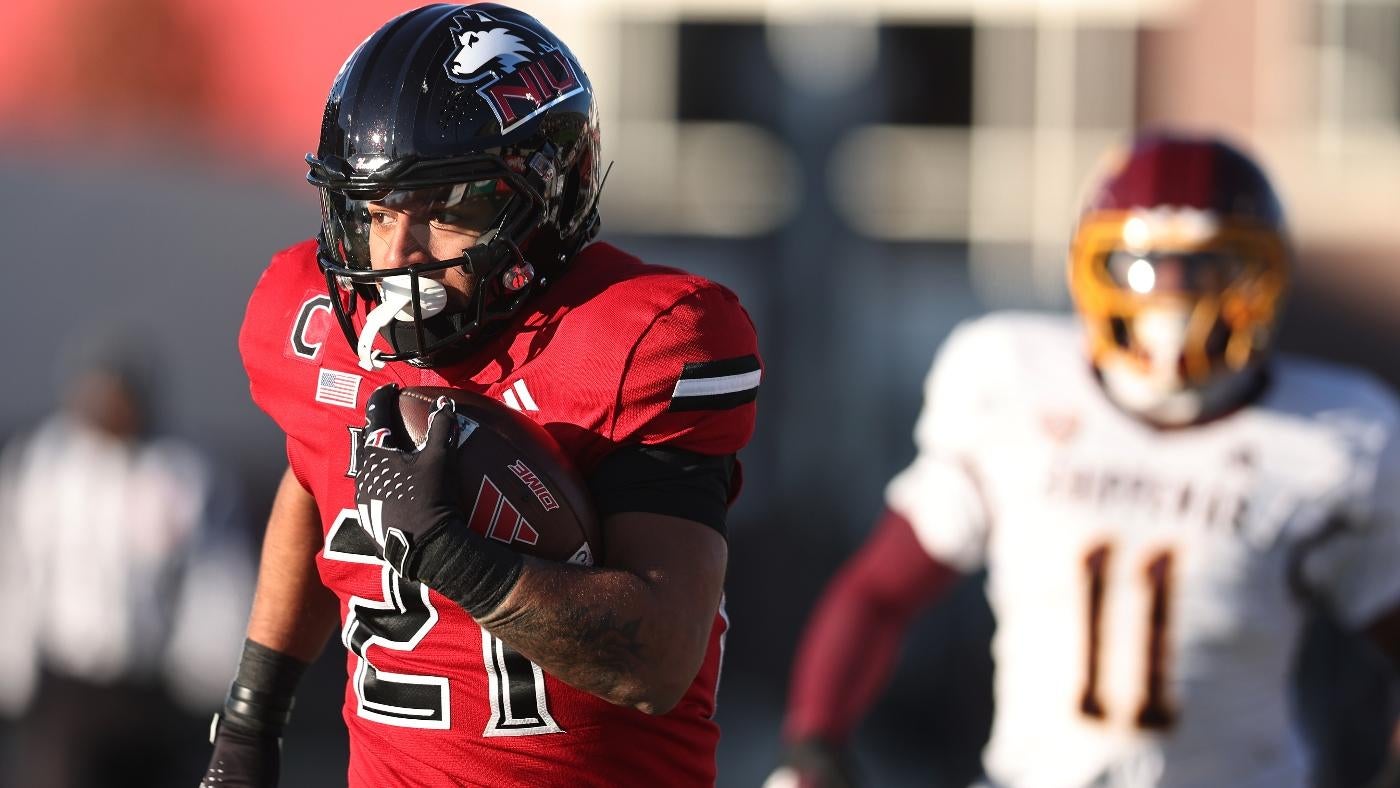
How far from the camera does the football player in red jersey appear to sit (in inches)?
90.0

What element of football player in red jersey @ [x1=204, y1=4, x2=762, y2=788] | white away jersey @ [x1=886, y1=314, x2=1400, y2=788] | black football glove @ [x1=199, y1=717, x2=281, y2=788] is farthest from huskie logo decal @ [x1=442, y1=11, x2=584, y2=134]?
white away jersey @ [x1=886, y1=314, x2=1400, y2=788]

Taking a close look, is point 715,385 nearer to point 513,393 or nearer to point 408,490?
point 513,393

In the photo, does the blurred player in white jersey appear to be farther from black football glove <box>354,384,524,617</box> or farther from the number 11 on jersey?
black football glove <box>354,384,524,617</box>

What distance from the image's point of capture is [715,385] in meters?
2.38

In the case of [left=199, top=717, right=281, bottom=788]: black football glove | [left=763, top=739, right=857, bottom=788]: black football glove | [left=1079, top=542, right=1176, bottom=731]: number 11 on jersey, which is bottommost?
[left=763, top=739, right=857, bottom=788]: black football glove

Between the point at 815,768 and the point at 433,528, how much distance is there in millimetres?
1641

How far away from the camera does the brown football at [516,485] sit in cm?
224

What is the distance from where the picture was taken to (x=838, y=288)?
409 inches

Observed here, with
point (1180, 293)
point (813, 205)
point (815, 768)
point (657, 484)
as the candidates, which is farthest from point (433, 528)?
point (813, 205)

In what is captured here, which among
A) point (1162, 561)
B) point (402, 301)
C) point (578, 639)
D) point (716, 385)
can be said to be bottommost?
point (1162, 561)

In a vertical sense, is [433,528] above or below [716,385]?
below

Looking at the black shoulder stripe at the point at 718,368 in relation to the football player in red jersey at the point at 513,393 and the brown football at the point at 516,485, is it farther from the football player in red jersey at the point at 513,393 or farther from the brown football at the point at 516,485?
the brown football at the point at 516,485

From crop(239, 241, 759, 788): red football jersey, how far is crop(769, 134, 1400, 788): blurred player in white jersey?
1.24 metres

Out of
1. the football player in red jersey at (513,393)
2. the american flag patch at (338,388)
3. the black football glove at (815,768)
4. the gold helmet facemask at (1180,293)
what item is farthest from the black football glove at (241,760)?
the gold helmet facemask at (1180,293)
